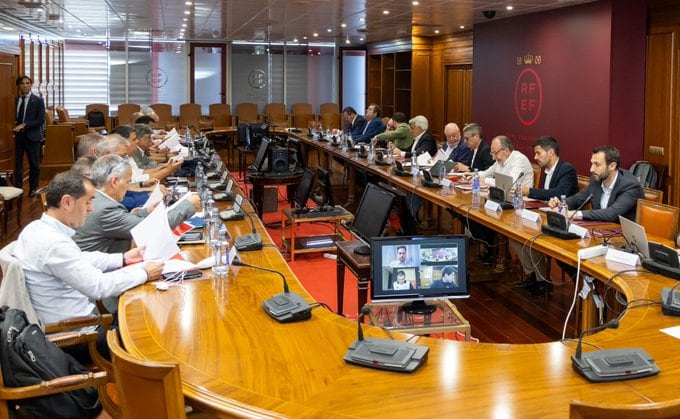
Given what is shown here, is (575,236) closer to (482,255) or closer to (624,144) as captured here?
(482,255)

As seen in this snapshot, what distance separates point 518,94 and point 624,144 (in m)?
2.25

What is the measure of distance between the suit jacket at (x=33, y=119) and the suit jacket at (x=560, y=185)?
6771 mm

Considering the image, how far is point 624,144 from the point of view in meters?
7.80

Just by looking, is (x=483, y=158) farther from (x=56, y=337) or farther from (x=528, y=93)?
(x=56, y=337)

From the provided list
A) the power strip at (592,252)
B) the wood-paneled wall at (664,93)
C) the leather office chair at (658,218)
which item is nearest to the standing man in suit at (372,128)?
the wood-paneled wall at (664,93)

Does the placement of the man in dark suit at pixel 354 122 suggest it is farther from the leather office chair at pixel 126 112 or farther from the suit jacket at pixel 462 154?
the leather office chair at pixel 126 112

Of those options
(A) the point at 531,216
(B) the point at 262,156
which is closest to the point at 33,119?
(B) the point at 262,156

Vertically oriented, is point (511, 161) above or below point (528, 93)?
below

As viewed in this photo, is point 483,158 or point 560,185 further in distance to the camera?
point 483,158

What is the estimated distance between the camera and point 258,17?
1109cm

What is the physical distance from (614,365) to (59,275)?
2.15 meters

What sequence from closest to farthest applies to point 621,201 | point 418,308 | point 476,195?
point 418,308, point 621,201, point 476,195

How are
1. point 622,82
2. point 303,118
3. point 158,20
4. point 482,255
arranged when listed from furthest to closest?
point 303,118, point 158,20, point 622,82, point 482,255

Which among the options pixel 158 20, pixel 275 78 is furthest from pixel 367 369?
pixel 275 78
